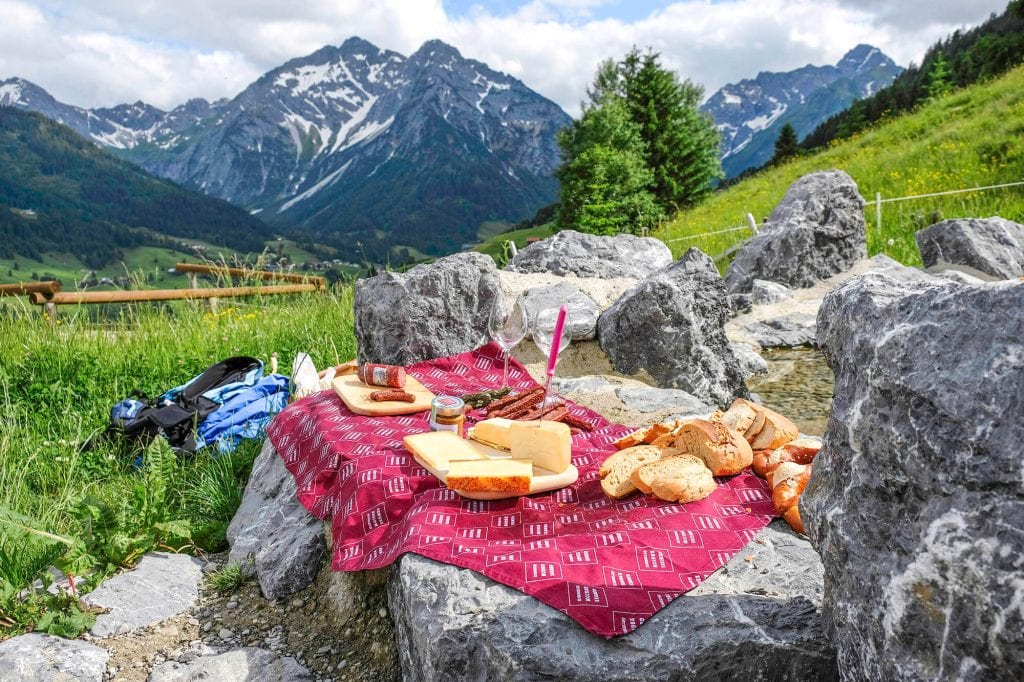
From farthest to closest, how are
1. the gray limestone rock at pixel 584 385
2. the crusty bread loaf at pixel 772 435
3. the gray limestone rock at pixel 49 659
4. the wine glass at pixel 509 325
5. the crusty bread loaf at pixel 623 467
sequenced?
1. the gray limestone rock at pixel 584 385
2. the wine glass at pixel 509 325
3. the crusty bread loaf at pixel 772 435
4. the crusty bread loaf at pixel 623 467
5. the gray limestone rock at pixel 49 659

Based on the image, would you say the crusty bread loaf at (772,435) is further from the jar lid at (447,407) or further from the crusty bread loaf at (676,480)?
the jar lid at (447,407)

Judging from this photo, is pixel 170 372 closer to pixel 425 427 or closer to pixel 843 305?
pixel 425 427

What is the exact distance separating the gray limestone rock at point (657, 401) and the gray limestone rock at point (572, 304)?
1710 millimetres

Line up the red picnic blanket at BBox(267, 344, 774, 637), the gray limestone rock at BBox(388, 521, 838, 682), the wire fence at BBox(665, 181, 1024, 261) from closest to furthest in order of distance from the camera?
the gray limestone rock at BBox(388, 521, 838, 682) < the red picnic blanket at BBox(267, 344, 774, 637) < the wire fence at BBox(665, 181, 1024, 261)

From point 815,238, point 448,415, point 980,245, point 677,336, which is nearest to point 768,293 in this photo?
point 815,238

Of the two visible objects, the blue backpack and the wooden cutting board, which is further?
the blue backpack

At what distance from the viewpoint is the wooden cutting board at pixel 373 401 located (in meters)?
3.93

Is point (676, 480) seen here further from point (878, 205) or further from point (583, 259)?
point (878, 205)

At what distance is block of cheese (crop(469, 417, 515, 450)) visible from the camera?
3.02 metres

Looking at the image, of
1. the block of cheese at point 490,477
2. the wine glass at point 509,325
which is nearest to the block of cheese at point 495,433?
the block of cheese at point 490,477

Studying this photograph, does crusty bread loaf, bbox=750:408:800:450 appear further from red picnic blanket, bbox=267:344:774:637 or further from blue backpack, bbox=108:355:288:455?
blue backpack, bbox=108:355:288:455

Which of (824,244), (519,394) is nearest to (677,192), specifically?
(824,244)

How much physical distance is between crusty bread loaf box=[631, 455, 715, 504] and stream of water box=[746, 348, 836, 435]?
2.57 m

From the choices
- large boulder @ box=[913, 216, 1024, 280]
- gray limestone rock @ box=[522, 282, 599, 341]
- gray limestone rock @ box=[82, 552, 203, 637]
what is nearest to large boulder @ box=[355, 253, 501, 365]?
gray limestone rock @ box=[522, 282, 599, 341]
